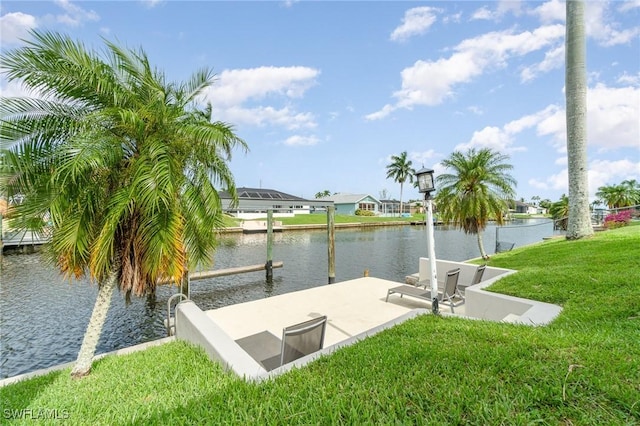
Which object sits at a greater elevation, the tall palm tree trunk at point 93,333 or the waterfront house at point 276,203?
the waterfront house at point 276,203

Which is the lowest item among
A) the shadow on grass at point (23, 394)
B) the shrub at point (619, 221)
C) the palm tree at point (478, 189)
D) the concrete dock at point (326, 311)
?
the concrete dock at point (326, 311)

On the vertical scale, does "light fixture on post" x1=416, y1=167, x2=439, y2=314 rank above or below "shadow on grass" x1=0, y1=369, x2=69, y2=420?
above

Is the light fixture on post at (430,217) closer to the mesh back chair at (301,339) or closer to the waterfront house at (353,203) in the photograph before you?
the mesh back chair at (301,339)

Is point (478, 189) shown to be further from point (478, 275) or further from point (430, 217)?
point (430, 217)

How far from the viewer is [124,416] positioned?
252 centimetres

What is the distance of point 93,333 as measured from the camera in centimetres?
414

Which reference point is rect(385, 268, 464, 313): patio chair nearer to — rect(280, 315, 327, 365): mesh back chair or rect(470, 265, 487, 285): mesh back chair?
rect(470, 265, 487, 285): mesh back chair

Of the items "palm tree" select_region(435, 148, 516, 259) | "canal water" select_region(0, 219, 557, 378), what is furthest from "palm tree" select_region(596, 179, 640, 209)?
"palm tree" select_region(435, 148, 516, 259)

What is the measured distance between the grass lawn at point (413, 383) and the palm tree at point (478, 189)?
359 inches

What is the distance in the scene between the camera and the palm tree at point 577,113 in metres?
9.89

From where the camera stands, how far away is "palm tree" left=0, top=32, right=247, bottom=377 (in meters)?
3.68

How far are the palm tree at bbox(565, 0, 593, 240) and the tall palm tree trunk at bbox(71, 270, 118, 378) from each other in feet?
44.6

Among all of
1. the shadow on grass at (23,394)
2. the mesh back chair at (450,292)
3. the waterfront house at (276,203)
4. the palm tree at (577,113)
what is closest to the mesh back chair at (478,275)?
the mesh back chair at (450,292)

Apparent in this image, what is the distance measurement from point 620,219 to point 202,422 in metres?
23.3
